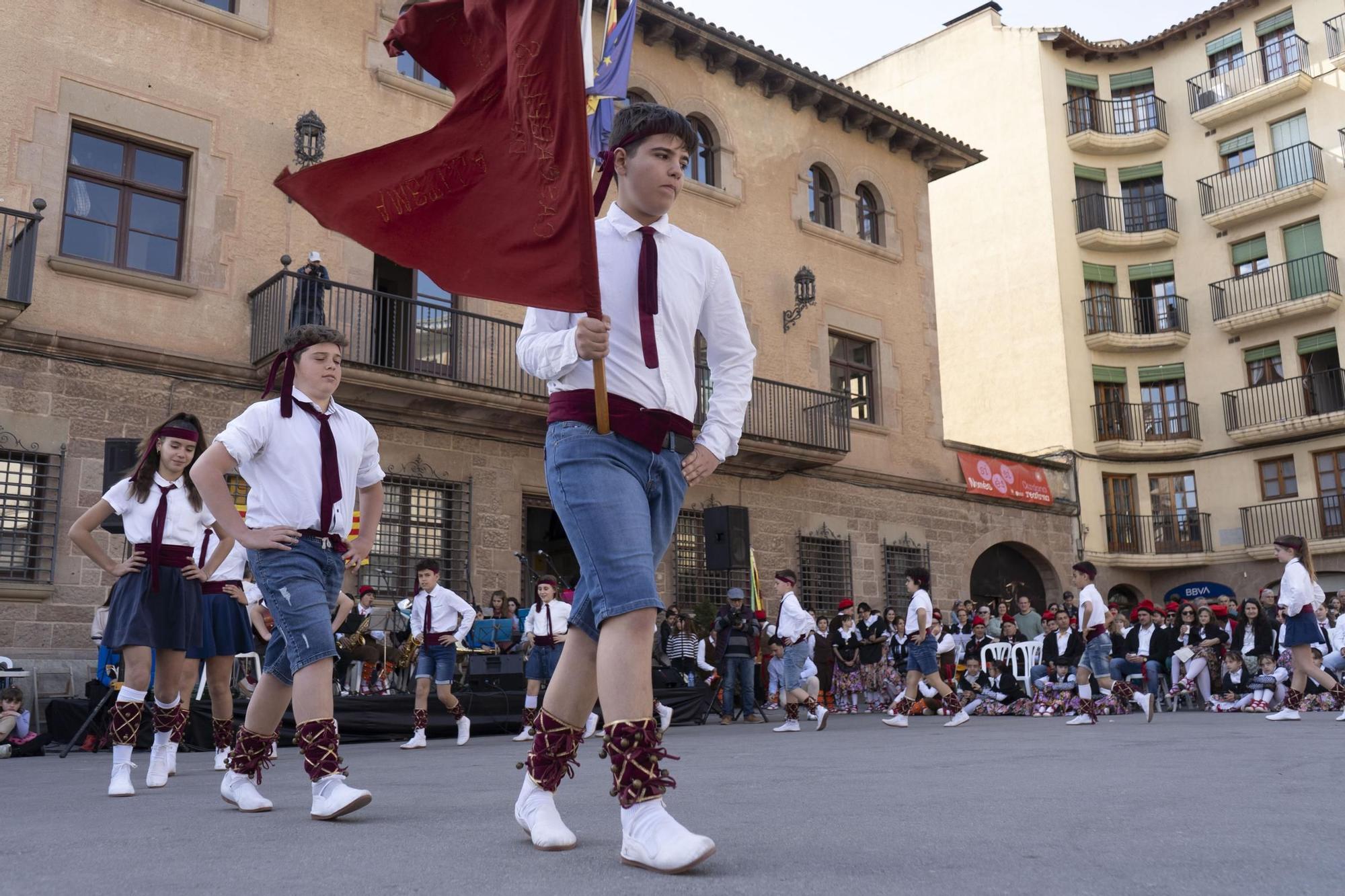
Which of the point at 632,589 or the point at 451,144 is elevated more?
the point at 451,144

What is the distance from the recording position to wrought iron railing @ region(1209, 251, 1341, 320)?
2800cm

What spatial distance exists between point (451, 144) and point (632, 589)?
1678 mm

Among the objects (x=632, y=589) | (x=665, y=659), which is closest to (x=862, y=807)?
(x=632, y=589)

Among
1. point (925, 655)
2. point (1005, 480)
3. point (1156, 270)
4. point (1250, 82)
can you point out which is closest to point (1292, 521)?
point (1156, 270)

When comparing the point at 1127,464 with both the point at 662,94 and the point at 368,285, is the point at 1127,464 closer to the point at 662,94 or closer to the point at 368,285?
the point at 662,94

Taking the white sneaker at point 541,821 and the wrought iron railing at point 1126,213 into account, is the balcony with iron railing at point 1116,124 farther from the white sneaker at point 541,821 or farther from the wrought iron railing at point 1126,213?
the white sneaker at point 541,821

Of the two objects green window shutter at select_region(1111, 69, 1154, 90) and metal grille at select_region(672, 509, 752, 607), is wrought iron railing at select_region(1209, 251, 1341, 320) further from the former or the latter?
metal grille at select_region(672, 509, 752, 607)

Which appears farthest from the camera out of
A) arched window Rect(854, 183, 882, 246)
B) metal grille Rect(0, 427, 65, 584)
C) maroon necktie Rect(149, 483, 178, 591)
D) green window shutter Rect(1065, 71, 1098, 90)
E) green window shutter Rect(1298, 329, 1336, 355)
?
green window shutter Rect(1065, 71, 1098, 90)

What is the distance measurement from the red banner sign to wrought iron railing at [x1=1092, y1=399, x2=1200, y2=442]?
16.1 ft

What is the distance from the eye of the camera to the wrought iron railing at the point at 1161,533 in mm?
29031

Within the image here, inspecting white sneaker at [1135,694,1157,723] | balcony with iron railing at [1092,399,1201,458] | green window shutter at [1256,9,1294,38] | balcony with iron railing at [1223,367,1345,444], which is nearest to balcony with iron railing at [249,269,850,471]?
white sneaker at [1135,694,1157,723]

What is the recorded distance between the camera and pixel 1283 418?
2811 cm

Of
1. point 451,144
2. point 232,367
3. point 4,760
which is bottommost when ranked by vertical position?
point 4,760

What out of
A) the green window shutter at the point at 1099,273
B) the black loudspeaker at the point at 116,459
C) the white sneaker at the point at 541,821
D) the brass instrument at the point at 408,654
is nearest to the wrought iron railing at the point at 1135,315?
the green window shutter at the point at 1099,273
